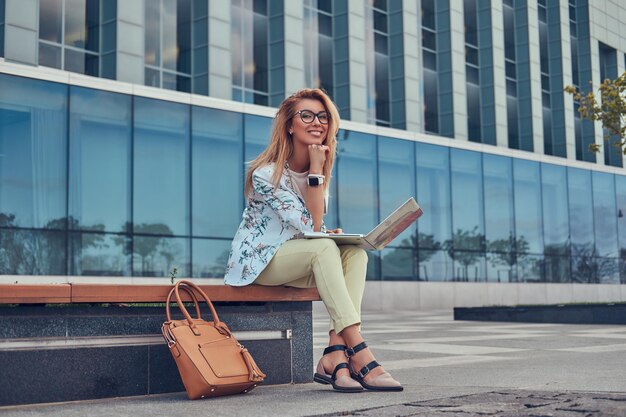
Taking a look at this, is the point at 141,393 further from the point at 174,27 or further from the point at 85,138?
the point at 174,27

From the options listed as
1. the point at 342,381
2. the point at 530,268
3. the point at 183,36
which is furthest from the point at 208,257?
the point at 342,381

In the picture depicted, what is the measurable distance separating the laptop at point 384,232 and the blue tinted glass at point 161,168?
1619 cm

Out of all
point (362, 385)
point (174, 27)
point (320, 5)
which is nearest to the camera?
point (362, 385)

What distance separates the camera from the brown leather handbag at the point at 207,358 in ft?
14.4

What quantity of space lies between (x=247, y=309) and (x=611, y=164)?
3828 centimetres

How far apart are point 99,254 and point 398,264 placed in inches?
430

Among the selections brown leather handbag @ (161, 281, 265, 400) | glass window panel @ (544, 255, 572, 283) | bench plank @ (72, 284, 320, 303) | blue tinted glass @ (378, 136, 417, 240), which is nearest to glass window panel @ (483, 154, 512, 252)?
glass window panel @ (544, 255, 572, 283)

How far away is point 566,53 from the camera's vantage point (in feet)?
125

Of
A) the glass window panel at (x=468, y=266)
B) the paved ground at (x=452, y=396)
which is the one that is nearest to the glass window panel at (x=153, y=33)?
the glass window panel at (x=468, y=266)

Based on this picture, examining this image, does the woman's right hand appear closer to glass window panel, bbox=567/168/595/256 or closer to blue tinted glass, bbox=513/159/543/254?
blue tinted glass, bbox=513/159/543/254

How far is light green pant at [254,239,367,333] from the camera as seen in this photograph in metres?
4.73

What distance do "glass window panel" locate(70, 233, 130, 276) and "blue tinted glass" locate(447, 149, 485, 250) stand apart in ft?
42.1

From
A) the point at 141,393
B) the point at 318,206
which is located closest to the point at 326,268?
the point at 318,206

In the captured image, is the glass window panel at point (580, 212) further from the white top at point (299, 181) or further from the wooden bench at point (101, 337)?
the wooden bench at point (101, 337)
